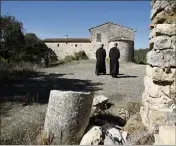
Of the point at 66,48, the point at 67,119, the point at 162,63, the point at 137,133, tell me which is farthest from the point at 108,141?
the point at 66,48

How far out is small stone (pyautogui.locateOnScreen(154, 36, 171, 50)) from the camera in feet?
15.4

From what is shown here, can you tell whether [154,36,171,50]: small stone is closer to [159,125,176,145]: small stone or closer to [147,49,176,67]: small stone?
[147,49,176,67]: small stone

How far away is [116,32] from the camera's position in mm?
47844

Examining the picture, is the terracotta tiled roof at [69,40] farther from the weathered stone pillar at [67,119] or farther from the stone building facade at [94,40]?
the weathered stone pillar at [67,119]

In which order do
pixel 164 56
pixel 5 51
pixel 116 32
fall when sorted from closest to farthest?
pixel 164 56 < pixel 5 51 < pixel 116 32

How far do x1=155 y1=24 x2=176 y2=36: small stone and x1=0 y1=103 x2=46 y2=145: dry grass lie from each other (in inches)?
110

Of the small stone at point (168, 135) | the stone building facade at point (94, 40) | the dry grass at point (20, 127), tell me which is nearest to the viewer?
the small stone at point (168, 135)

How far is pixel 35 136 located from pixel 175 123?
272 cm

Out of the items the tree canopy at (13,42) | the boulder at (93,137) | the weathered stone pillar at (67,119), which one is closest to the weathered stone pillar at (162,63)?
the boulder at (93,137)

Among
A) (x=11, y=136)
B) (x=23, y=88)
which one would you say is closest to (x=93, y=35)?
(x=23, y=88)

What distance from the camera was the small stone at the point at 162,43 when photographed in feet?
15.4

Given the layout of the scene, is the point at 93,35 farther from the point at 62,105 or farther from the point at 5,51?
the point at 62,105

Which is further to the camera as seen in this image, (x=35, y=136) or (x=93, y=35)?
(x=93, y=35)

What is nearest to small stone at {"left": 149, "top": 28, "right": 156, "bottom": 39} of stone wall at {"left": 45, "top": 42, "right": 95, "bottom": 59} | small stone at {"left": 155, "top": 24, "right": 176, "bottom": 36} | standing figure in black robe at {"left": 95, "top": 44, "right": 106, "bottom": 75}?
small stone at {"left": 155, "top": 24, "right": 176, "bottom": 36}
